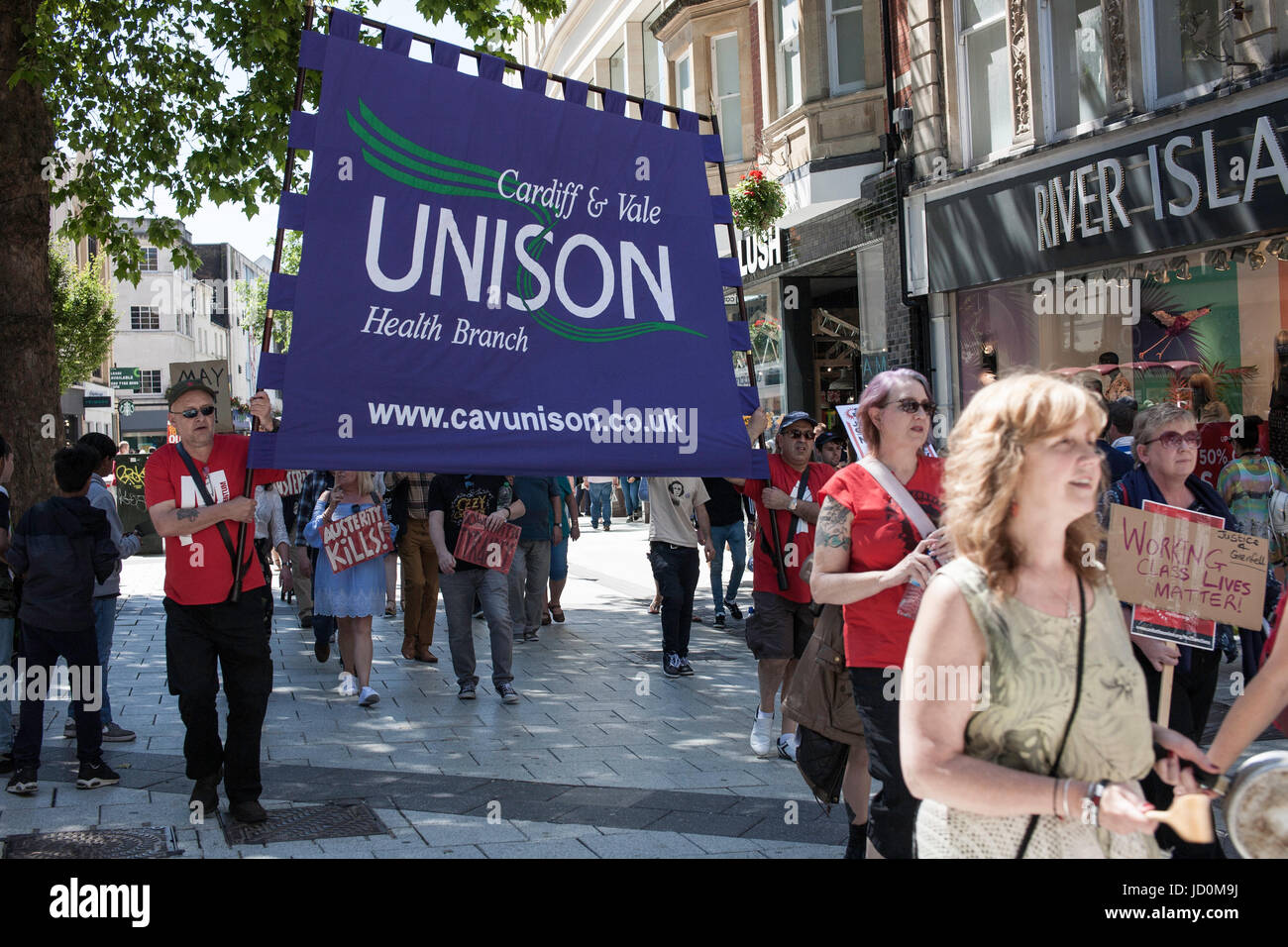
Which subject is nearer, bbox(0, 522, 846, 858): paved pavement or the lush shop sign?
bbox(0, 522, 846, 858): paved pavement

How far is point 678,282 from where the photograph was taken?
5637 mm

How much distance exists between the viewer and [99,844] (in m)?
5.32

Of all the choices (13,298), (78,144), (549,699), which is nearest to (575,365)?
(549,699)

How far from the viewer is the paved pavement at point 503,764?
5336 millimetres

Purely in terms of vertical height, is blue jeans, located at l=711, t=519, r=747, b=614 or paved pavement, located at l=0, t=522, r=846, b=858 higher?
blue jeans, located at l=711, t=519, r=747, b=614

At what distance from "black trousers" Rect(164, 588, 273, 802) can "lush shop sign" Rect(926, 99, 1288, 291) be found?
8558 mm

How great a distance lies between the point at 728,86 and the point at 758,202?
4.44 metres

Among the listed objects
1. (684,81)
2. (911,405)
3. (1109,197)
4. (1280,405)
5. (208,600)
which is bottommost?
(208,600)

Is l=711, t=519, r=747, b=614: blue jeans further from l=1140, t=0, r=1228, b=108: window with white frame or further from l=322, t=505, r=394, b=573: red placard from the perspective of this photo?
l=1140, t=0, r=1228, b=108: window with white frame

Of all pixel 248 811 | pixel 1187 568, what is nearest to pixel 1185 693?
pixel 1187 568

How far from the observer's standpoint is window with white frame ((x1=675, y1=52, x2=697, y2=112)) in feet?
67.1

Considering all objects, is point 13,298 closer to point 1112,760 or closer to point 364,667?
point 364,667

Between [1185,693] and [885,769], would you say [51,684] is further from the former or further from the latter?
[1185,693]

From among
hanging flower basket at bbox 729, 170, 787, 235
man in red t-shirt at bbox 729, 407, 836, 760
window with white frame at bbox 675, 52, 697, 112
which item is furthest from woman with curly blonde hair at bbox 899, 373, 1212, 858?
window with white frame at bbox 675, 52, 697, 112
